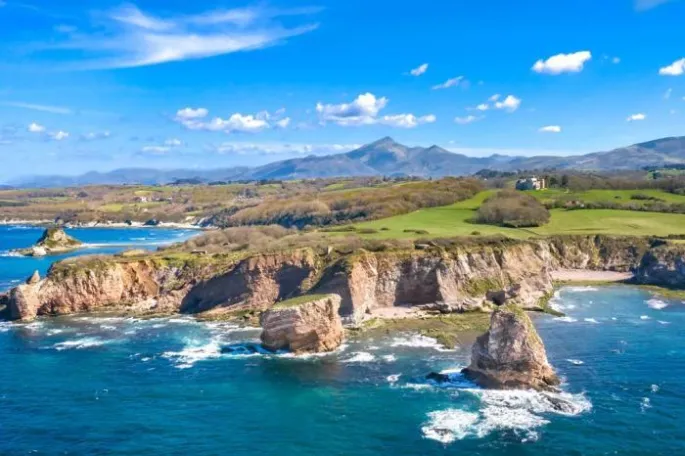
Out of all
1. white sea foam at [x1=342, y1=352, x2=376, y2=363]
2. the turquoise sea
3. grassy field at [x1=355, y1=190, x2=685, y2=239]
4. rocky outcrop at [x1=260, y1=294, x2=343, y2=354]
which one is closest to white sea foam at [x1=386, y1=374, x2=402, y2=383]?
the turquoise sea

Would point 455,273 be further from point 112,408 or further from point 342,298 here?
point 112,408

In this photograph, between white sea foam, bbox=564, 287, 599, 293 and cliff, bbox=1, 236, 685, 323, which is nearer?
cliff, bbox=1, 236, 685, 323

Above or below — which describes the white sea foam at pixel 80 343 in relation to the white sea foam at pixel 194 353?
above

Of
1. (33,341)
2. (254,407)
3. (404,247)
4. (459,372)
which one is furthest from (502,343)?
(33,341)

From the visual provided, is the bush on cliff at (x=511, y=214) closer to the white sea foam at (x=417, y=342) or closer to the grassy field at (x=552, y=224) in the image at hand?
the grassy field at (x=552, y=224)

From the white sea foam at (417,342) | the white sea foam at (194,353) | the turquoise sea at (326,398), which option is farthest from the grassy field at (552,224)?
the white sea foam at (194,353)

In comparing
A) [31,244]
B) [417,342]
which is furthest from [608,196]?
[31,244]

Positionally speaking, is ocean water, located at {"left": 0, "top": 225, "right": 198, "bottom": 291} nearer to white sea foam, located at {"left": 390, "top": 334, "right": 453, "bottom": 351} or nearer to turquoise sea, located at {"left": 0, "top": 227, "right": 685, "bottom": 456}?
turquoise sea, located at {"left": 0, "top": 227, "right": 685, "bottom": 456}
